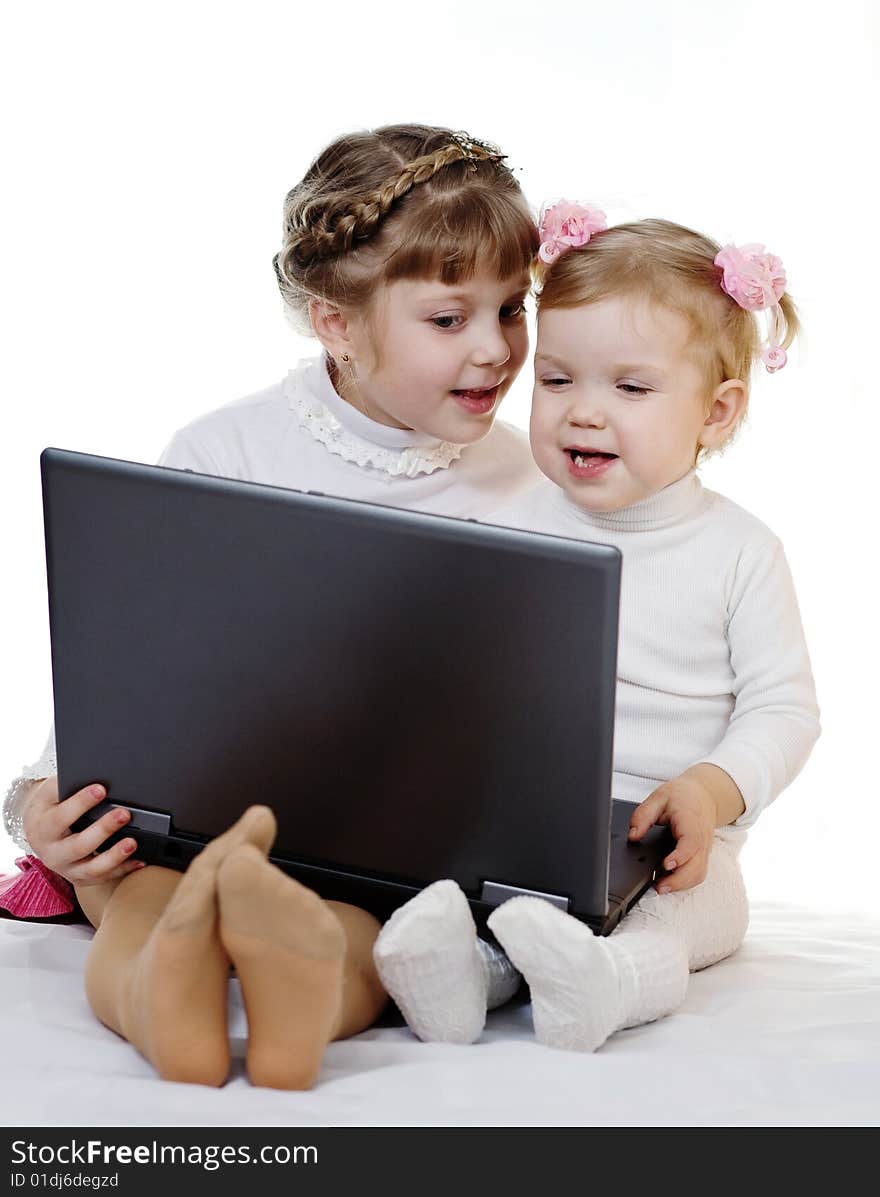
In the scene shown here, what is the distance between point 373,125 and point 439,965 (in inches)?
80.9

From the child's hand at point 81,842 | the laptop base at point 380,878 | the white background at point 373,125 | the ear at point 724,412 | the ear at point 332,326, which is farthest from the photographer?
the white background at point 373,125

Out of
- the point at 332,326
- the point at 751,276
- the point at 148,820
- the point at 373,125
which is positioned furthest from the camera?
the point at 373,125

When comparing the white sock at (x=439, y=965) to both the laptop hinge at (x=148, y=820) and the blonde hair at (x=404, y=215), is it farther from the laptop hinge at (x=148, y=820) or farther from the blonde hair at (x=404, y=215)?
the blonde hair at (x=404, y=215)

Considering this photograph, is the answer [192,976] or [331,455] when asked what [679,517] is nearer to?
[331,455]

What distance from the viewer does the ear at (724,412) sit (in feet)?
5.61

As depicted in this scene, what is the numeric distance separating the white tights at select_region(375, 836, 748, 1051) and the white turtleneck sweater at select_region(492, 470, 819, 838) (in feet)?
1.13

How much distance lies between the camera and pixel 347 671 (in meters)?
1.21

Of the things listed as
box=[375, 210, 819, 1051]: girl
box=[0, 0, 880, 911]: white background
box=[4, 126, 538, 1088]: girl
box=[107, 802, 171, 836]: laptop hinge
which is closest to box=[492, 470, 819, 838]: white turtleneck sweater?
box=[375, 210, 819, 1051]: girl

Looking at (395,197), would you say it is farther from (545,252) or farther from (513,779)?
(513,779)

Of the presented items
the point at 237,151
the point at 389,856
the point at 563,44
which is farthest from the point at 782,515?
the point at 389,856

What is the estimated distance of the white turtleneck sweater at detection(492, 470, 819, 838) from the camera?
5.47 ft

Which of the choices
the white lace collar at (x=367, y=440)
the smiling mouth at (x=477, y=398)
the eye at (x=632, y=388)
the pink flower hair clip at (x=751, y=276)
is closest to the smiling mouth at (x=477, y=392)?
the smiling mouth at (x=477, y=398)

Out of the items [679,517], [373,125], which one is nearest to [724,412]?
[679,517]

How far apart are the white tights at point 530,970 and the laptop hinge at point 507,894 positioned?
0.02 metres
